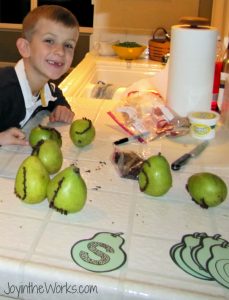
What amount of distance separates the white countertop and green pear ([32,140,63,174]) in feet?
0.22

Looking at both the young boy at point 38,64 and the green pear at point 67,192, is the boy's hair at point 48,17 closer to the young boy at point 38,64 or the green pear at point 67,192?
the young boy at point 38,64

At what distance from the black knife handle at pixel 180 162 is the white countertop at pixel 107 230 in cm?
2

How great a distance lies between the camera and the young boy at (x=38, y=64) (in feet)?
3.91

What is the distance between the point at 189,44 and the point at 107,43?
938 mm

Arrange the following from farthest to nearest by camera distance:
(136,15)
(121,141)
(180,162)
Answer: (136,15), (121,141), (180,162)

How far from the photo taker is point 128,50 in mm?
1940

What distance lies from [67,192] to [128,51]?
4.54ft

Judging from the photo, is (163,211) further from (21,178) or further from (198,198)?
(21,178)

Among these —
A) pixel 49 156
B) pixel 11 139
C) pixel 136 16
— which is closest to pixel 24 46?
pixel 11 139

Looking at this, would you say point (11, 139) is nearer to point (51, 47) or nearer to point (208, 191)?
point (51, 47)

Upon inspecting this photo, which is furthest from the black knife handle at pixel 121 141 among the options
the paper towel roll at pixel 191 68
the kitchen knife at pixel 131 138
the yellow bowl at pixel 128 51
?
the yellow bowl at pixel 128 51

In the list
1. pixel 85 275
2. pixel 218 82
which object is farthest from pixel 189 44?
pixel 85 275

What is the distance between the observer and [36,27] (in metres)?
1.24

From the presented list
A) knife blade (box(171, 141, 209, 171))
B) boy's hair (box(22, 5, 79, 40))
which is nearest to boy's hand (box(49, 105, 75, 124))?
boy's hair (box(22, 5, 79, 40))
